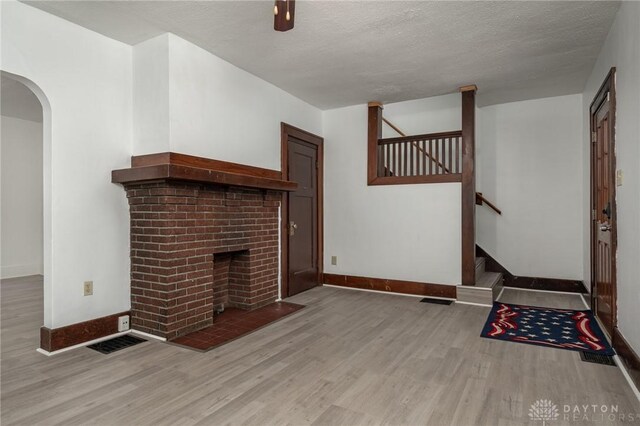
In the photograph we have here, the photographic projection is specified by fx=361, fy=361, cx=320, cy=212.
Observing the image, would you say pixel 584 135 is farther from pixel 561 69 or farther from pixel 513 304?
pixel 513 304

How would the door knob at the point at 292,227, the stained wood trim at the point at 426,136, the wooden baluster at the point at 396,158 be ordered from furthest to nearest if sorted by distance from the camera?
1. the wooden baluster at the point at 396,158
2. the door knob at the point at 292,227
3. the stained wood trim at the point at 426,136

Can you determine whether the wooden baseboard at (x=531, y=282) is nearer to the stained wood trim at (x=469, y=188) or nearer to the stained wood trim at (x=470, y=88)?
the stained wood trim at (x=469, y=188)

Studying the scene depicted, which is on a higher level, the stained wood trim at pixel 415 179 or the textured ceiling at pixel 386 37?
the textured ceiling at pixel 386 37

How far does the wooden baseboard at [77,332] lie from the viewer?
2720 millimetres

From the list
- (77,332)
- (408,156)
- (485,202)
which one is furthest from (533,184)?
(77,332)

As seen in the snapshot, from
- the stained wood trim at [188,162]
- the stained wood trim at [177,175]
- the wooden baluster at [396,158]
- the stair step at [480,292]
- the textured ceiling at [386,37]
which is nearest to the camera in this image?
the textured ceiling at [386,37]

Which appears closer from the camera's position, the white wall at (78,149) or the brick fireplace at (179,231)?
the white wall at (78,149)

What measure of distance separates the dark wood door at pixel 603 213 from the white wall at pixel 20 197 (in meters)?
7.76

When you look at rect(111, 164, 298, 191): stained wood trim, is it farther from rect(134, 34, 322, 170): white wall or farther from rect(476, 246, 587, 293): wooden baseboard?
rect(476, 246, 587, 293): wooden baseboard

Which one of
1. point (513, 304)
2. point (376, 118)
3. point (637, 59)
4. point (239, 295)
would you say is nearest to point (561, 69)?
point (637, 59)

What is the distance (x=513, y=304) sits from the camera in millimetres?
4199

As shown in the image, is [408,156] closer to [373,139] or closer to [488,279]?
[373,139]

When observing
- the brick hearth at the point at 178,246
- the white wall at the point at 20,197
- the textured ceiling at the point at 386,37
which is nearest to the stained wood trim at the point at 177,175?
the brick hearth at the point at 178,246

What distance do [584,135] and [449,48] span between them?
259cm
